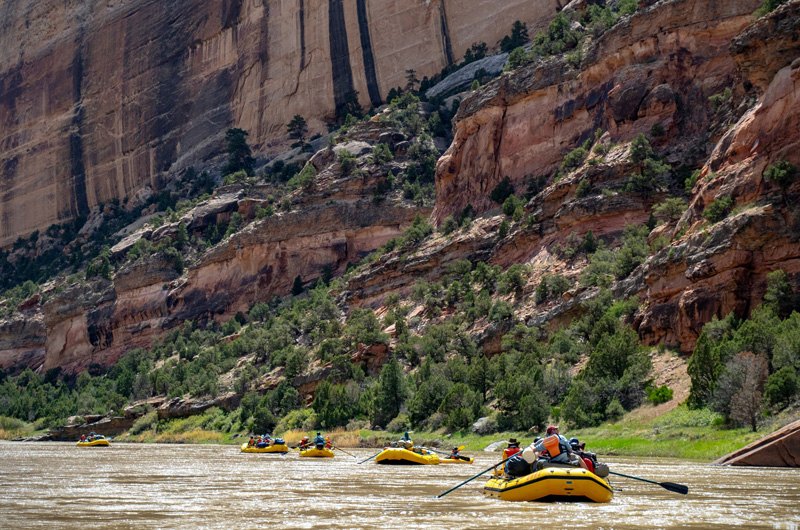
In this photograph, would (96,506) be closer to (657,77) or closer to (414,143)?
(657,77)

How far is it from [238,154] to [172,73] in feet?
96.2

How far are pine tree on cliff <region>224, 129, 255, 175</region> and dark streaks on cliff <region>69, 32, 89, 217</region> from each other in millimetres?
36542

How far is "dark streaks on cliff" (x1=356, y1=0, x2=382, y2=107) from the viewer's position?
120 metres

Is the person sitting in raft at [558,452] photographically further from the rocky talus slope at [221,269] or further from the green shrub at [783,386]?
the rocky talus slope at [221,269]

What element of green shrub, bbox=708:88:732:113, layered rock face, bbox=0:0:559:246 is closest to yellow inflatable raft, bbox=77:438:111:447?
green shrub, bbox=708:88:732:113

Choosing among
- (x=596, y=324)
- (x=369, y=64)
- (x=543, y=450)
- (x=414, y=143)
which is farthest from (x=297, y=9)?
(x=543, y=450)

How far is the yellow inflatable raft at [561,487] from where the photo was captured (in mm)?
18609

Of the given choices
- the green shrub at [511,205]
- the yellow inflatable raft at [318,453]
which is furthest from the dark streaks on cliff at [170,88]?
the yellow inflatable raft at [318,453]

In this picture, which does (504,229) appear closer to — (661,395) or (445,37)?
(661,395)

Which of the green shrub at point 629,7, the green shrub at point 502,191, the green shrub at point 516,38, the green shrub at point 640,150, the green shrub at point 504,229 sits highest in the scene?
the green shrub at point 516,38

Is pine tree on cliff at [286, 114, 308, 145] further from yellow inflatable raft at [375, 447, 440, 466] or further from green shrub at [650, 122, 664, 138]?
yellow inflatable raft at [375, 447, 440, 466]

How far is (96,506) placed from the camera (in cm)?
1844

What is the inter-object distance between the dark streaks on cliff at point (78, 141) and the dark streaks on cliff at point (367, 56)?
190 ft

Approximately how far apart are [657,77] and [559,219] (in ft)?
45.2
